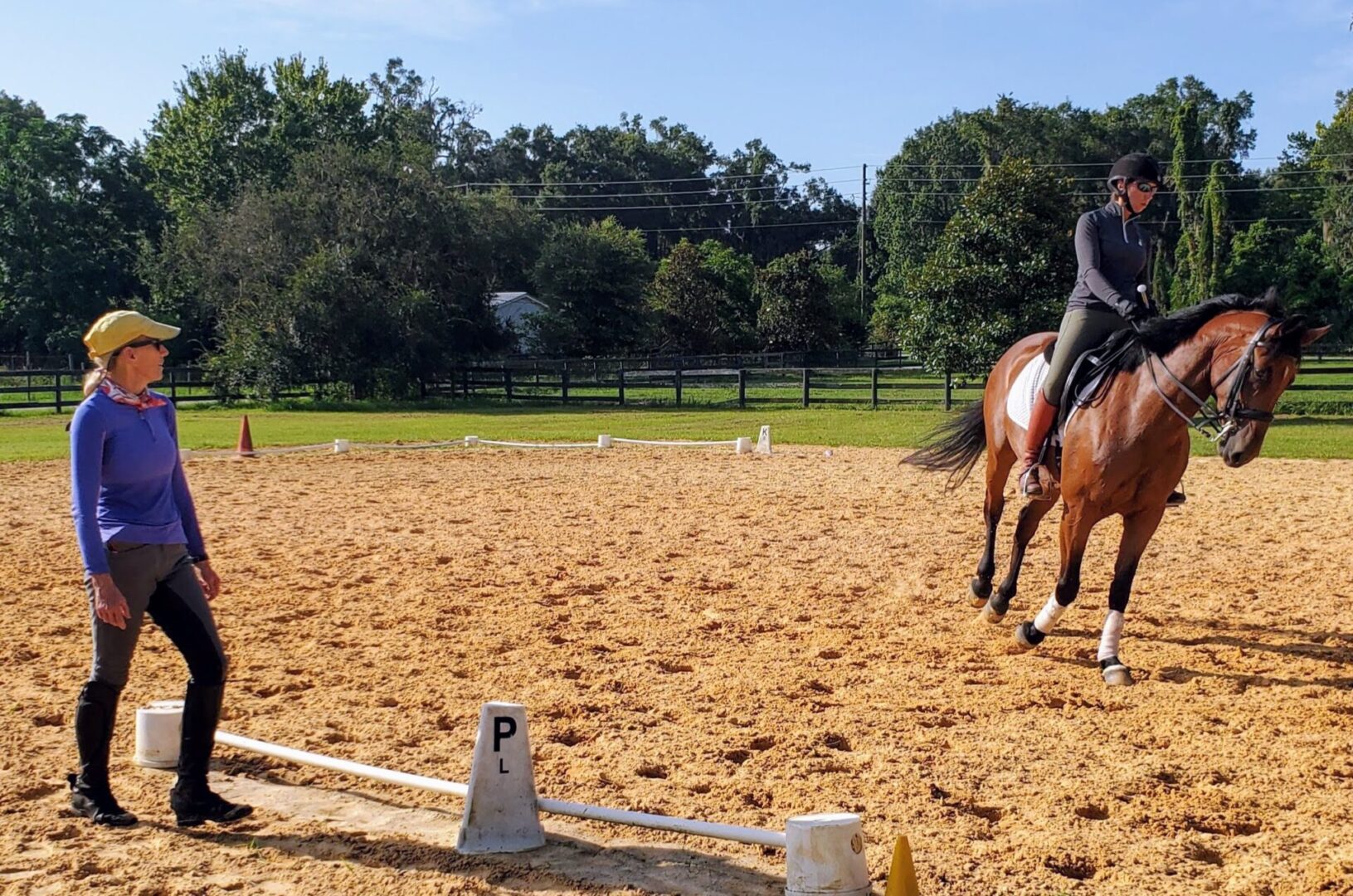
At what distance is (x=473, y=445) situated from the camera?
22938 mm

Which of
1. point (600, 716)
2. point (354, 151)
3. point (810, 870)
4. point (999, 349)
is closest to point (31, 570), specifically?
point (600, 716)

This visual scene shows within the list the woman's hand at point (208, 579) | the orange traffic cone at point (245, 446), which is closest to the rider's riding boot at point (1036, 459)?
the woman's hand at point (208, 579)

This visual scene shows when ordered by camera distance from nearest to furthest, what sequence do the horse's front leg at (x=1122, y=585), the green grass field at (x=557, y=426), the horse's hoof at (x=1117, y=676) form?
the horse's hoof at (x=1117, y=676), the horse's front leg at (x=1122, y=585), the green grass field at (x=557, y=426)

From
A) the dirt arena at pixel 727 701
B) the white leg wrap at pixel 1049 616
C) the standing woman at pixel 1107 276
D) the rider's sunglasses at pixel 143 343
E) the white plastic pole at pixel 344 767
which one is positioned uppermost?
the standing woman at pixel 1107 276

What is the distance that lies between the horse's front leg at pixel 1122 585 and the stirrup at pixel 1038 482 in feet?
2.33

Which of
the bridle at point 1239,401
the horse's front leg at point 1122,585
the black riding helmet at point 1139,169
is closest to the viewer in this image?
the bridle at point 1239,401

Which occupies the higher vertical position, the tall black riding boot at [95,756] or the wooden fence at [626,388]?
the wooden fence at [626,388]

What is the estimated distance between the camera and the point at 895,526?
1261 cm

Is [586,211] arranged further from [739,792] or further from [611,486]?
[739,792]

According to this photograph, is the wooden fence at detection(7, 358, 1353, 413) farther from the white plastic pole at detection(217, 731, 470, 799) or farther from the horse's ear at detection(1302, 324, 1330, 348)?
the white plastic pole at detection(217, 731, 470, 799)

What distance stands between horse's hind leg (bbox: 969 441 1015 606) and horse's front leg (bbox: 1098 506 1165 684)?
1594 millimetres

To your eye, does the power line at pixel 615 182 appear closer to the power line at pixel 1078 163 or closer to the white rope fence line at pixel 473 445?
the power line at pixel 1078 163

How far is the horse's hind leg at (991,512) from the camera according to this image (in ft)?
29.3

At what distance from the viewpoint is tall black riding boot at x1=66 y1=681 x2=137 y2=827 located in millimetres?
4809
